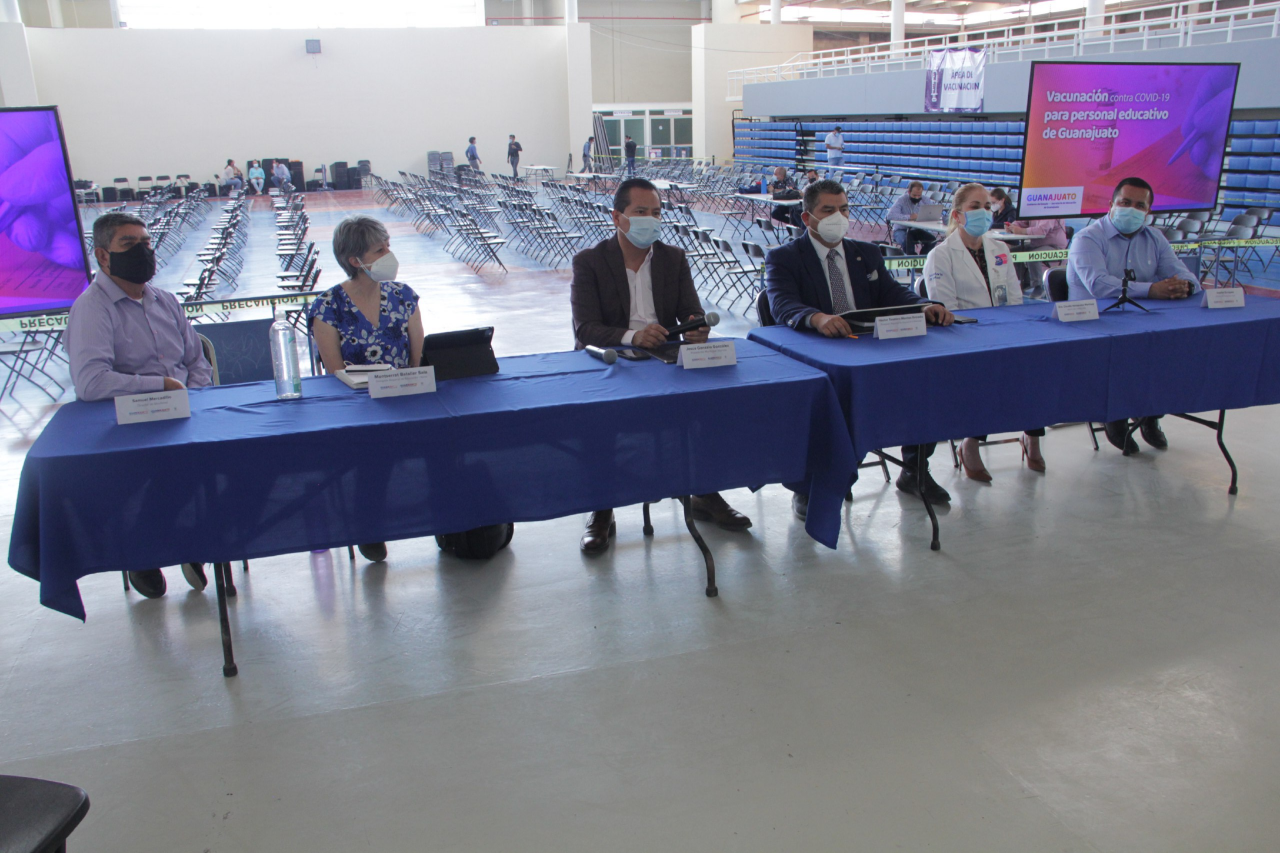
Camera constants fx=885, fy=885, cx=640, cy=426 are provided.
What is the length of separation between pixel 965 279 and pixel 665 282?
148cm

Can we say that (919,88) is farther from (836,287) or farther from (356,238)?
(356,238)

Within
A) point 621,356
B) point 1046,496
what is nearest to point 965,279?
point 1046,496

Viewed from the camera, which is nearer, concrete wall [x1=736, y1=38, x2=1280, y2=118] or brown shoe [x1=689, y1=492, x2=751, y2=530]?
brown shoe [x1=689, y1=492, x2=751, y2=530]

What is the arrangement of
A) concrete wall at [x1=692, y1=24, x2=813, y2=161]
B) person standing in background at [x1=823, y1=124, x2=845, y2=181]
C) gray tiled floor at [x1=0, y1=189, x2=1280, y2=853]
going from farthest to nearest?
1. concrete wall at [x1=692, y1=24, x2=813, y2=161]
2. person standing in background at [x1=823, y1=124, x2=845, y2=181]
3. gray tiled floor at [x1=0, y1=189, x2=1280, y2=853]

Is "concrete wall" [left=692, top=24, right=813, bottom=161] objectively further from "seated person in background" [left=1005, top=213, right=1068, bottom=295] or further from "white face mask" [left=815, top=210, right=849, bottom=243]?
"white face mask" [left=815, top=210, right=849, bottom=243]

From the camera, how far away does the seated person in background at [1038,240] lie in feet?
23.8

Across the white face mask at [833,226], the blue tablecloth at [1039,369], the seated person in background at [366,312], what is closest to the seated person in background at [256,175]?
the seated person in background at [366,312]

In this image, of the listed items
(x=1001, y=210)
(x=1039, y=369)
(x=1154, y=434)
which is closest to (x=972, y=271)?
(x=1039, y=369)

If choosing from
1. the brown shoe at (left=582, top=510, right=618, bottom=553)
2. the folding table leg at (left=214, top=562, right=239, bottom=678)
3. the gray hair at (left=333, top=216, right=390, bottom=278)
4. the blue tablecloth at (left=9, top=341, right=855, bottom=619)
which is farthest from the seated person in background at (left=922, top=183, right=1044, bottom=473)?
the folding table leg at (left=214, top=562, right=239, bottom=678)

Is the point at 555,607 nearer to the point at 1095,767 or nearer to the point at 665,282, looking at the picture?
the point at 665,282

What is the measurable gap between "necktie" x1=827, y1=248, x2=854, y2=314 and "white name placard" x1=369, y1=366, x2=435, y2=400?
1.75 metres

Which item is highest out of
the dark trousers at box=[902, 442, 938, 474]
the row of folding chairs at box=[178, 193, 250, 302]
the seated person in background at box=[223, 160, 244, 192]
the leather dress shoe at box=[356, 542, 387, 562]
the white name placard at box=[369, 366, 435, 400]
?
the seated person in background at box=[223, 160, 244, 192]

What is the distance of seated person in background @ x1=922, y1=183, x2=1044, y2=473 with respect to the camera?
3920 mm

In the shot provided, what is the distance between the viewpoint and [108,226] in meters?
2.94
